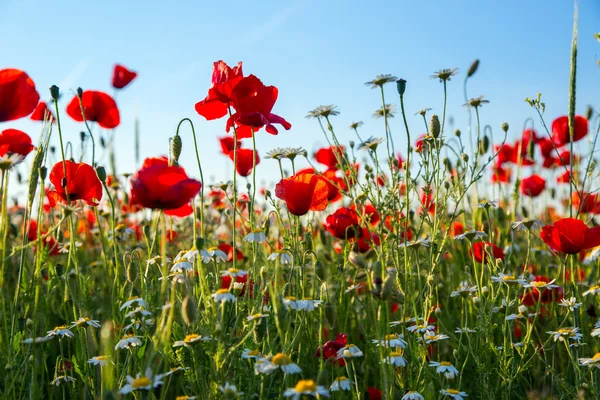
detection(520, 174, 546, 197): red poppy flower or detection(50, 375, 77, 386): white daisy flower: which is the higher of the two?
detection(520, 174, 546, 197): red poppy flower

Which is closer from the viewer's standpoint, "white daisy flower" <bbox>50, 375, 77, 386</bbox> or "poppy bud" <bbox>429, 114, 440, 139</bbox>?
"white daisy flower" <bbox>50, 375, 77, 386</bbox>

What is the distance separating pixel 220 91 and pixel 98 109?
1.04m

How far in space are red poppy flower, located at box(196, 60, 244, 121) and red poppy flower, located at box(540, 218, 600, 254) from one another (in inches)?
53.0

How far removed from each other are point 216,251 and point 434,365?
2.71 feet

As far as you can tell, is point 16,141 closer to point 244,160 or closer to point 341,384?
point 244,160

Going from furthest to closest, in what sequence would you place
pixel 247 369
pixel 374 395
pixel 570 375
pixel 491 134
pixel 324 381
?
pixel 491 134, pixel 570 375, pixel 374 395, pixel 247 369, pixel 324 381

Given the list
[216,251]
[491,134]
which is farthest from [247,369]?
[491,134]

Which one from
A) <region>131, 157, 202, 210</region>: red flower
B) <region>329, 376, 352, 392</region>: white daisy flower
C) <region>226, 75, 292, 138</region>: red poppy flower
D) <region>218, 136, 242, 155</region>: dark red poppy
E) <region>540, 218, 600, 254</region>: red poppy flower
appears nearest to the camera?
<region>131, 157, 202, 210</region>: red flower

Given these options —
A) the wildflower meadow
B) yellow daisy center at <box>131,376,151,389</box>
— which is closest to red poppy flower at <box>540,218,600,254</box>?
the wildflower meadow

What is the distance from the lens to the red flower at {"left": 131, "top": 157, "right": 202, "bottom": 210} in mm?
1548

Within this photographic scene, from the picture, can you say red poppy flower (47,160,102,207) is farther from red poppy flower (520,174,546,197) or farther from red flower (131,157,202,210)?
red poppy flower (520,174,546,197)

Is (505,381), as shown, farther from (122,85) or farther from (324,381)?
(122,85)

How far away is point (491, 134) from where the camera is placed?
3527 millimetres

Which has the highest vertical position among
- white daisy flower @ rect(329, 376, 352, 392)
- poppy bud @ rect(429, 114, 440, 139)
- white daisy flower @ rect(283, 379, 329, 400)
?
poppy bud @ rect(429, 114, 440, 139)
